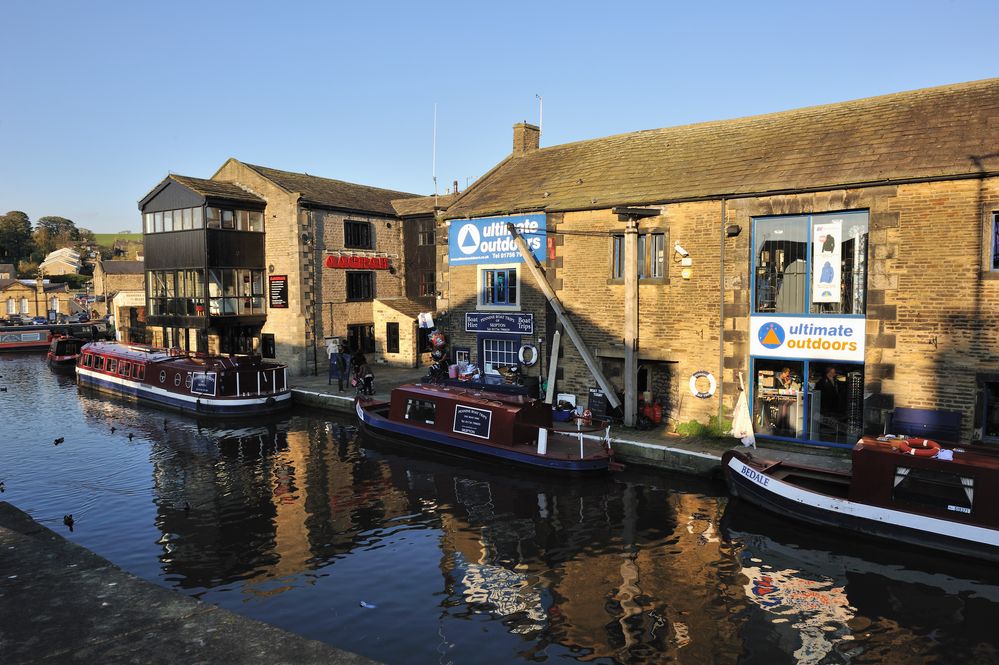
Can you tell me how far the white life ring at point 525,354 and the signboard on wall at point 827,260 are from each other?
8.15 metres

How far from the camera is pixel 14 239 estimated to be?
4363 inches

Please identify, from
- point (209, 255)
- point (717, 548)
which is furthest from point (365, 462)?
point (209, 255)

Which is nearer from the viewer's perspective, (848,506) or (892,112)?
(848,506)

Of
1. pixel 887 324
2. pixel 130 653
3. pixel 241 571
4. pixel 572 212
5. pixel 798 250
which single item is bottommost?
pixel 241 571

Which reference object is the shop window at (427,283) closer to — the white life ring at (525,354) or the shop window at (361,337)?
the shop window at (361,337)

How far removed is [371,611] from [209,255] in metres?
22.8

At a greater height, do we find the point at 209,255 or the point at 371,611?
the point at 209,255

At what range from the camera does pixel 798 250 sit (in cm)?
1572

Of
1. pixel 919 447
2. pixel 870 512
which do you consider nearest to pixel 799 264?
pixel 919 447

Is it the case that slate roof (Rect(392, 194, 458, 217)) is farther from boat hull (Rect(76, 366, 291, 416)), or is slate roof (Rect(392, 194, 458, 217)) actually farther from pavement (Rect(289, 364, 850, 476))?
pavement (Rect(289, 364, 850, 476))

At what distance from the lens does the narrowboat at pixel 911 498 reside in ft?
35.2

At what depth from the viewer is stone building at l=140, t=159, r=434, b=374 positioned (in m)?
28.8

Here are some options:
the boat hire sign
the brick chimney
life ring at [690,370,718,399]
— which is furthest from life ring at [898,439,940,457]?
the brick chimney

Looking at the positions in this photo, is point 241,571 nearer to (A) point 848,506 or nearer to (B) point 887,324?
(A) point 848,506
